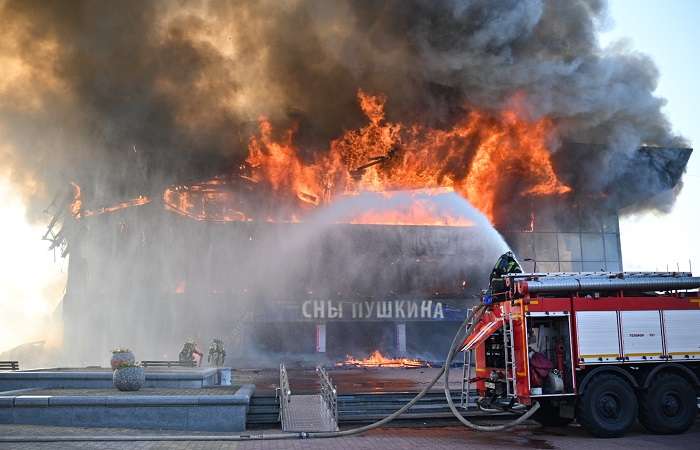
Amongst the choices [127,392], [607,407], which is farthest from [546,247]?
[127,392]

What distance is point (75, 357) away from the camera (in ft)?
103

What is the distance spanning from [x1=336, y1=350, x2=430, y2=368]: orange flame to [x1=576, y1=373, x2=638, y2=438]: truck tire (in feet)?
65.6

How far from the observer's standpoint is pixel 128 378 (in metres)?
11.4

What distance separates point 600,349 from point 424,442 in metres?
3.66

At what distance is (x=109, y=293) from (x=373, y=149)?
17146 mm

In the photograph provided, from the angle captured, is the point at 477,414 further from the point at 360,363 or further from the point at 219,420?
the point at 360,363

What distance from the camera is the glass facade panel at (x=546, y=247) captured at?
116 feet

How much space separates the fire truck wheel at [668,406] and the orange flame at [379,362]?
1990 centimetres

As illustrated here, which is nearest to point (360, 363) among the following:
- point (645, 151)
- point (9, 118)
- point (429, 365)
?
point (429, 365)

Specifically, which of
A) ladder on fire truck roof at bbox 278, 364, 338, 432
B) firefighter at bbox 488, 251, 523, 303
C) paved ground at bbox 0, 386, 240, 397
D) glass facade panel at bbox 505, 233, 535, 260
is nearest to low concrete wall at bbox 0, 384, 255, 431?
paved ground at bbox 0, 386, 240, 397

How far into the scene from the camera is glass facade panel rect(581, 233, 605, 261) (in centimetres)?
3581

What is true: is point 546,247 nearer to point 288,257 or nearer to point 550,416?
point 288,257

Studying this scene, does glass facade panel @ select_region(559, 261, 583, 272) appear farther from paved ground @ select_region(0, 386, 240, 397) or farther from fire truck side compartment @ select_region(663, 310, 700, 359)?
paved ground @ select_region(0, 386, 240, 397)

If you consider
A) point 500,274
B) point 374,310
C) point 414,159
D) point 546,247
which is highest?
point 414,159
